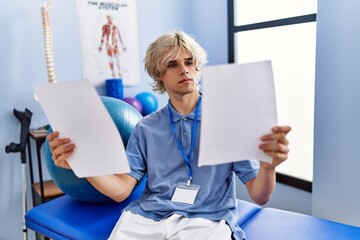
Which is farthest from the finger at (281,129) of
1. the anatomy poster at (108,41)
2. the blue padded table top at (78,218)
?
the anatomy poster at (108,41)

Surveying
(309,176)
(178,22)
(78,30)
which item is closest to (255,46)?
(178,22)

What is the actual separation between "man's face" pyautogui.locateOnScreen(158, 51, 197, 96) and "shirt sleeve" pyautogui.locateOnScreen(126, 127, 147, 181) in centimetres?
24

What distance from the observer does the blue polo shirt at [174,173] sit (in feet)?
3.96

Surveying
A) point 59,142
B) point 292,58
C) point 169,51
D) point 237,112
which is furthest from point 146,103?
point 237,112

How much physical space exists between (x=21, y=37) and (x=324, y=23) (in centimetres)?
197

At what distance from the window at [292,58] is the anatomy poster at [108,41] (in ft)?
3.18

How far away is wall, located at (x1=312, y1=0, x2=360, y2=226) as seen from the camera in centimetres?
167

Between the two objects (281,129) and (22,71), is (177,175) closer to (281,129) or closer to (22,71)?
(281,129)

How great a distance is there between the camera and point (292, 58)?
2.37 meters

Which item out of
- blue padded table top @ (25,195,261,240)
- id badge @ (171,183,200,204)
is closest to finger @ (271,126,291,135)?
id badge @ (171,183,200,204)

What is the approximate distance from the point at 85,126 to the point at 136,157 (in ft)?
1.20

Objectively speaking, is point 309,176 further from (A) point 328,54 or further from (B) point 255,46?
(B) point 255,46

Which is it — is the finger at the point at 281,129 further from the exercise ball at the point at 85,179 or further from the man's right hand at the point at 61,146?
the exercise ball at the point at 85,179

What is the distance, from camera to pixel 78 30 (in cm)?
253
